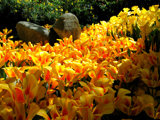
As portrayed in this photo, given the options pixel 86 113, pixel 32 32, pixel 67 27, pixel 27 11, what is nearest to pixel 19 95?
pixel 86 113

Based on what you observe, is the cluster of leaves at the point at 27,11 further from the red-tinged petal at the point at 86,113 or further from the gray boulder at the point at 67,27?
the red-tinged petal at the point at 86,113

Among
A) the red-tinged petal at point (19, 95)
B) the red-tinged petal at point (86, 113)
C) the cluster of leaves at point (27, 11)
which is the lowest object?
the red-tinged petal at point (86, 113)

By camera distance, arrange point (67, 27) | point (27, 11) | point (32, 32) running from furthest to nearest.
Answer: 1. point (27, 11)
2. point (32, 32)
3. point (67, 27)

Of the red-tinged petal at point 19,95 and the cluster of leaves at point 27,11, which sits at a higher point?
the cluster of leaves at point 27,11

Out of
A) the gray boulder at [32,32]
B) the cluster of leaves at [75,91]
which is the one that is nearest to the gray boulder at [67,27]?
the gray boulder at [32,32]

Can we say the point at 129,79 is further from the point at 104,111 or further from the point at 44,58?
the point at 44,58

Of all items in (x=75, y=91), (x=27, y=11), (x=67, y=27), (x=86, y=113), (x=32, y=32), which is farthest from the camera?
(x=27, y=11)

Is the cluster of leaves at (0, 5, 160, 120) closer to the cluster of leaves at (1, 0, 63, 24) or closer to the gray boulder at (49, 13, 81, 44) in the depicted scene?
the gray boulder at (49, 13, 81, 44)

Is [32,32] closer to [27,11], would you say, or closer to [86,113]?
[27,11]

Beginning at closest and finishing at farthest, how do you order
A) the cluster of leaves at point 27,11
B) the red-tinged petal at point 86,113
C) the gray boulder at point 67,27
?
1. the red-tinged petal at point 86,113
2. the gray boulder at point 67,27
3. the cluster of leaves at point 27,11

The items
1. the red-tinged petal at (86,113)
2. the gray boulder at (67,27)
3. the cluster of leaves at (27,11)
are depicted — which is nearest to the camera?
the red-tinged petal at (86,113)

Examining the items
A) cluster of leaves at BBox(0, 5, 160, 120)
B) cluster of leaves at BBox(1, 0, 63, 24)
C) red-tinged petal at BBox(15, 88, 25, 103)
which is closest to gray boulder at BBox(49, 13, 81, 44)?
cluster of leaves at BBox(1, 0, 63, 24)

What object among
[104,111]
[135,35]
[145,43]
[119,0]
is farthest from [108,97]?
[119,0]

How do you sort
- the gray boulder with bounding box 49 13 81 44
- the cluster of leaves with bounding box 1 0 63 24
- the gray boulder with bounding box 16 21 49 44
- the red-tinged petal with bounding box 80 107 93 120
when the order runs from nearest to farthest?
the red-tinged petal with bounding box 80 107 93 120, the gray boulder with bounding box 49 13 81 44, the gray boulder with bounding box 16 21 49 44, the cluster of leaves with bounding box 1 0 63 24
